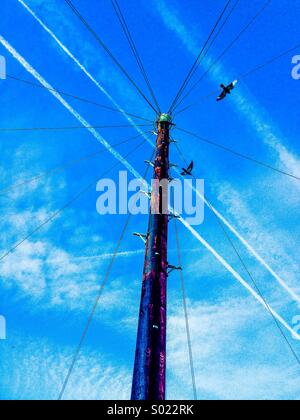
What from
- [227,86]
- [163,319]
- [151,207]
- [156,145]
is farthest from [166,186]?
[227,86]

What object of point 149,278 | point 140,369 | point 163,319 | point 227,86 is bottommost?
point 140,369

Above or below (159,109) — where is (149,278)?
below

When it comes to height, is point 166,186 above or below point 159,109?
below

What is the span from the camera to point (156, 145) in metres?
8.34

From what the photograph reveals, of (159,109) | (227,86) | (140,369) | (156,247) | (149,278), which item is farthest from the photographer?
(227,86)
